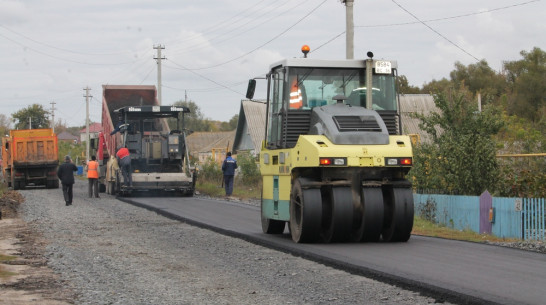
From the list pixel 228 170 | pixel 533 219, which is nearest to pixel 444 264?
pixel 533 219

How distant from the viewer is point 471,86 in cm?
7238

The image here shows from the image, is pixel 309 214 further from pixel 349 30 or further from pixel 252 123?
pixel 252 123

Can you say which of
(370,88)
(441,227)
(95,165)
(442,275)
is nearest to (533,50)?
(95,165)

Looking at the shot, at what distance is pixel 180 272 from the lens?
35.6 ft

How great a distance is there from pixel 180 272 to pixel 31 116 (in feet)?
411

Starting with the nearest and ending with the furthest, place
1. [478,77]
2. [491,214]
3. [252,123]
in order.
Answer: [491,214]
[252,123]
[478,77]

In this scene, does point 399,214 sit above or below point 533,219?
above

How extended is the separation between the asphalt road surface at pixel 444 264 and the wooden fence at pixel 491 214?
3268mm

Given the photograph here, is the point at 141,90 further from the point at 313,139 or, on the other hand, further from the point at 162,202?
the point at 313,139

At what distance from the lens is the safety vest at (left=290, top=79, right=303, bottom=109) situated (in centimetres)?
1418

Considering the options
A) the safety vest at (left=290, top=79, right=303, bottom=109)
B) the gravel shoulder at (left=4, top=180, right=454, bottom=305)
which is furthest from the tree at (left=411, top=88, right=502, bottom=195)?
the safety vest at (left=290, top=79, right=303, bottom=109)

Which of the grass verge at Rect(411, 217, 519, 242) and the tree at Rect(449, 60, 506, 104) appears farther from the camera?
the tree at Rect(449, 60, 506, 104)

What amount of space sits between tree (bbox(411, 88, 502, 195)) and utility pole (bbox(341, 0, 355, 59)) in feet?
8.81

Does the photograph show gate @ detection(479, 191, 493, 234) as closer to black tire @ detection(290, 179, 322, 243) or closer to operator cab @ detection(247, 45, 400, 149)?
operator cab @ detection(247, 45, 400, 149)
